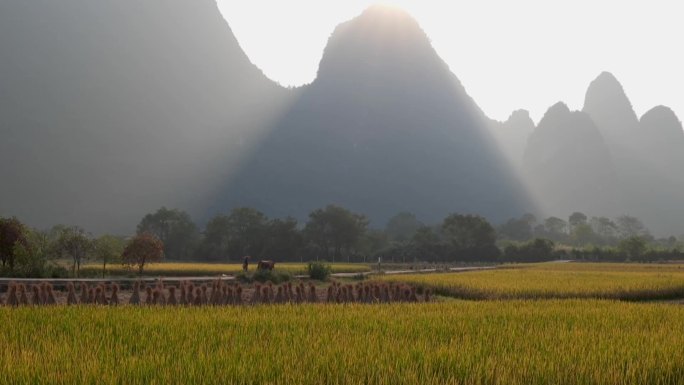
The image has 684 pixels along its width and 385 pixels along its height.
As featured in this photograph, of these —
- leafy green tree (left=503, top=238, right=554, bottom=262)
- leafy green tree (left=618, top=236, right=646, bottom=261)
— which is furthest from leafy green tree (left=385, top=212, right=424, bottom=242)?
leafy green tree (left=618, top=236, right=646, bottom=261)

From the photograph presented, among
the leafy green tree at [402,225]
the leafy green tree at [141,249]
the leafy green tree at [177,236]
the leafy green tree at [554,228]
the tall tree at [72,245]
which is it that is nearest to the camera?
the leafy green tree at [141,249]

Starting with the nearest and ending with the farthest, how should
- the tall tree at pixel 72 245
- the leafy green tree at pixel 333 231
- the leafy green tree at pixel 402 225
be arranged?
the tall tree at pixel 72 245, the leafy green tree at pixel 333 231, the leafy green tree at pixel 402 225

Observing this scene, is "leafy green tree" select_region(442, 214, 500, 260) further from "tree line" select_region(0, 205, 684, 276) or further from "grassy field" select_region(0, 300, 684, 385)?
"grassy field" select_region(0, 300, 684, 385)

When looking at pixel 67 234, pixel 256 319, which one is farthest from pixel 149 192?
pixel 256 319

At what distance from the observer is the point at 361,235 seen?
9562cm

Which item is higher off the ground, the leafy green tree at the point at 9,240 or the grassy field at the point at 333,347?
the leafy green tree at the point at 9,240

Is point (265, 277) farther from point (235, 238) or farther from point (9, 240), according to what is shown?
point (235, 238)

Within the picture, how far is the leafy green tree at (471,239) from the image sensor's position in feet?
278

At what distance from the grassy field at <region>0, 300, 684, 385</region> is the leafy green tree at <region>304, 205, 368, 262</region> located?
256ft

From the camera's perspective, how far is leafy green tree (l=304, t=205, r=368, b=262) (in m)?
91.0

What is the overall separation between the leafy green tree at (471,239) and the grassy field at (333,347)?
239ft

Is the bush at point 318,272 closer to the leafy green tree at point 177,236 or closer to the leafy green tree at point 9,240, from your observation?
the leafy green tree at point 9,240

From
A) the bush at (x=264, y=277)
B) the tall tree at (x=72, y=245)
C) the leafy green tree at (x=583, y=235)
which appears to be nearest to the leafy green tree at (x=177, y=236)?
the tall tree at (x=72, y=245)

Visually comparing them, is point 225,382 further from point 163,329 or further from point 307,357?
point 163,329
